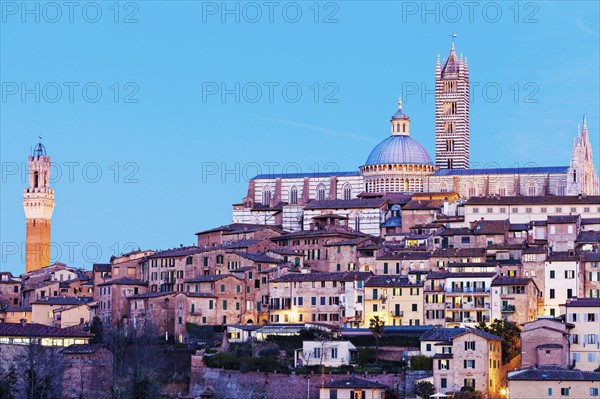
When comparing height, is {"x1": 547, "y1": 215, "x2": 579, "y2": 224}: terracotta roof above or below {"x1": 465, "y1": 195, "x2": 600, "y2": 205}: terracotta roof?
below

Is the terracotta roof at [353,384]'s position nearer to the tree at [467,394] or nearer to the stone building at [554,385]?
the tree at [467,394]

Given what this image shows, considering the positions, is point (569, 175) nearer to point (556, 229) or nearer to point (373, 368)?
point (556, 229)

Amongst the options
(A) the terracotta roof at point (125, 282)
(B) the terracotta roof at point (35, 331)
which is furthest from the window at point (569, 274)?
(A) the terracotta roof at point (125, 282)

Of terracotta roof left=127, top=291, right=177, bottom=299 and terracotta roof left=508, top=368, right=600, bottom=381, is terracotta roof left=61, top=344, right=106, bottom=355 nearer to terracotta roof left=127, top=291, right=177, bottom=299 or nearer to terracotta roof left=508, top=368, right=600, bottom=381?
terracotta roof left=127, top=291, right=177, bottom=299

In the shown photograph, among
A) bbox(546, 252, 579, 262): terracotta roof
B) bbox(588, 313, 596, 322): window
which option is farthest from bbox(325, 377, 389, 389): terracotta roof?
bbox(546, 252, 579, 262): terracotta roof

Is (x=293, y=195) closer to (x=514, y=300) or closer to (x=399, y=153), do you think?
(x=399, y=153)

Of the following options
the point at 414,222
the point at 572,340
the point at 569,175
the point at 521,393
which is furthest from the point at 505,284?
the point at 569,175
